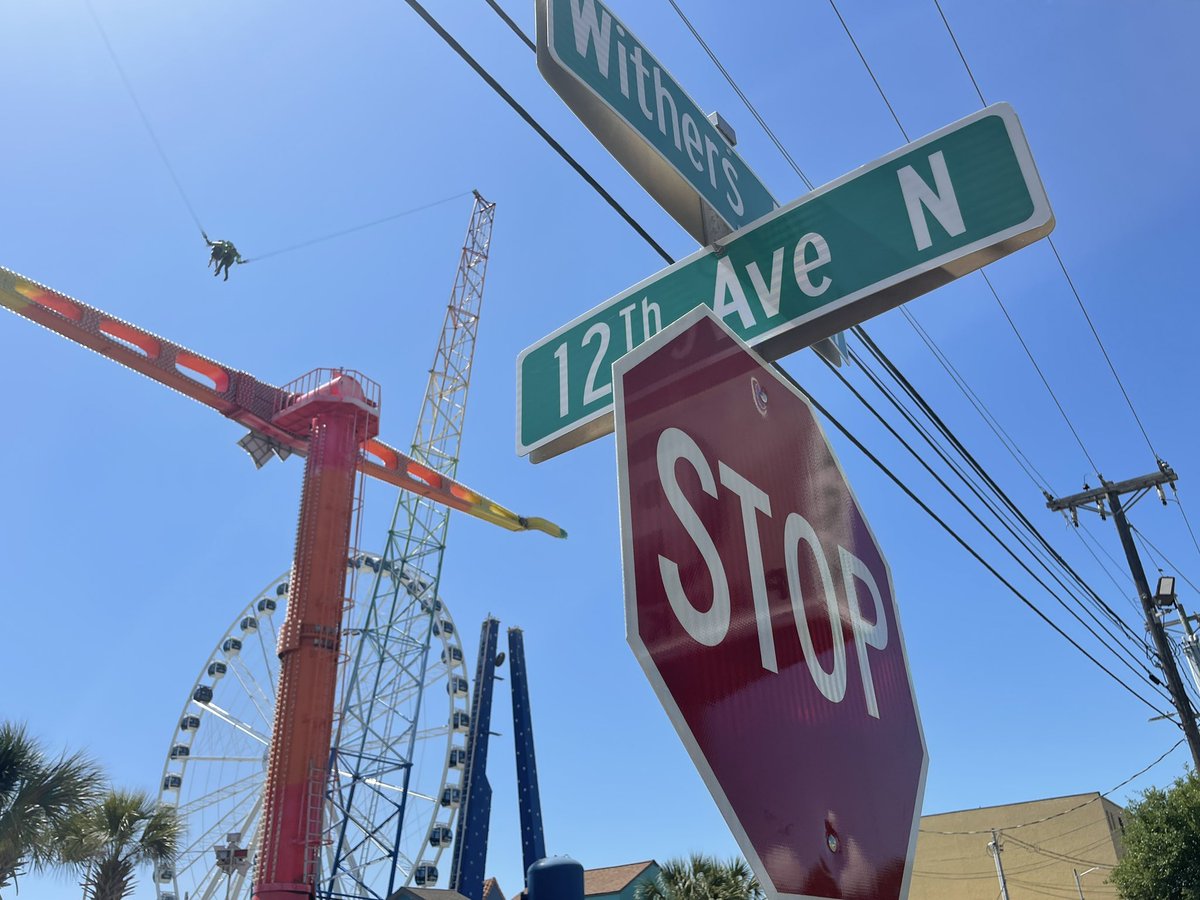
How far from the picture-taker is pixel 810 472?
1.98 metres

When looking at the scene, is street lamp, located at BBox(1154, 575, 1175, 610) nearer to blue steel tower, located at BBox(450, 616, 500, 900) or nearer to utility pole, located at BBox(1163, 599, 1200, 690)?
utility pole, located at BBox(1163, 599, 1200, 690)

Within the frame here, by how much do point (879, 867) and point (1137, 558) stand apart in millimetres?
17872

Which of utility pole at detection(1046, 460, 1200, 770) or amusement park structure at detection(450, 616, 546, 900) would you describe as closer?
utility pole at detection(1046, 460, 1200, 770)

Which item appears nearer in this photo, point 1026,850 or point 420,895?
point 420,895

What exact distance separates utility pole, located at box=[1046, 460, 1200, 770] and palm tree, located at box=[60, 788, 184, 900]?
16127 mm

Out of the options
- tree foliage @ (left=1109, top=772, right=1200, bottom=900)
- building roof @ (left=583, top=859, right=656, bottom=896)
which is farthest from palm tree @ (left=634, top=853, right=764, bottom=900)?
building roof @ (left=583, top=859, right=656, bottom=896)

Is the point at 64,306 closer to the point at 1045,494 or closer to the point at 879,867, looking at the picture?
the point at 1045,494

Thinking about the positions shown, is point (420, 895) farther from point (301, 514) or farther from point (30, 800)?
point (30, 800)

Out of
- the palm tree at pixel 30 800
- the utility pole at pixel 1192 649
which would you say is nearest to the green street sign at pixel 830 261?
the palm tree at pixel 30 800

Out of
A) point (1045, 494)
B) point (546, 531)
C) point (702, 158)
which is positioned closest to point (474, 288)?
point (546, 531)

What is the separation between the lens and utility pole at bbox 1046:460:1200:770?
1588 cm

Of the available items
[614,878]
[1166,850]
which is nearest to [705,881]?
[1166,850]

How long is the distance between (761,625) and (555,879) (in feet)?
5.73

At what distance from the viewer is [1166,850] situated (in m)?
16.9
